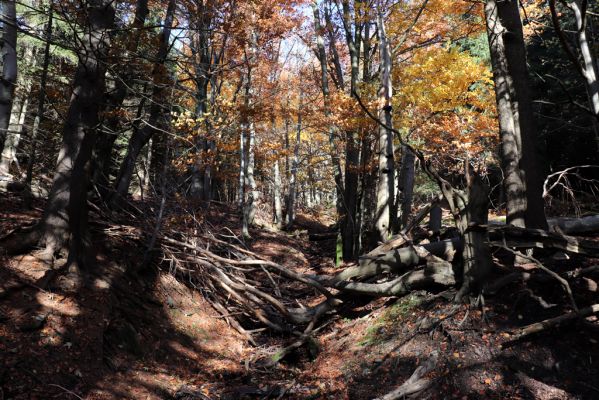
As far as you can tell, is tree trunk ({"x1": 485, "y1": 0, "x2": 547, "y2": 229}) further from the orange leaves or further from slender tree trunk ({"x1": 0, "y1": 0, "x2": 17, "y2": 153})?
slender tree trunk ({"x1": 0, "y1": 0, "x2": 17, "y2": 153})

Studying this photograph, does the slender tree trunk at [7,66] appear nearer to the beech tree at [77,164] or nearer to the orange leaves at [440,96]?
the beech tree at [77,164]

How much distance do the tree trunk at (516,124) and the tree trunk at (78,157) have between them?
6.65 m

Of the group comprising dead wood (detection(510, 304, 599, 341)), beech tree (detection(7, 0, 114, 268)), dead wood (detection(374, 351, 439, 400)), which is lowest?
dead wood (detection(374, 351, 439, 400))

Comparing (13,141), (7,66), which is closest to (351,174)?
(7,66)

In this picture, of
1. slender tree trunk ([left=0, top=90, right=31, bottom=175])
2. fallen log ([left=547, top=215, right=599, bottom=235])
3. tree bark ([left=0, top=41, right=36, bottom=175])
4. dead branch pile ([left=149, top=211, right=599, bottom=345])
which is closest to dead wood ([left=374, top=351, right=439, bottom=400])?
dead branch pile ([left=149, top=211, right=599, bottom=345])

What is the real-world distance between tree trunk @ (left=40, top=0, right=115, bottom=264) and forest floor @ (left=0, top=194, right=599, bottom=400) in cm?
49

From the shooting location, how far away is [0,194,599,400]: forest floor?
466 centimetres

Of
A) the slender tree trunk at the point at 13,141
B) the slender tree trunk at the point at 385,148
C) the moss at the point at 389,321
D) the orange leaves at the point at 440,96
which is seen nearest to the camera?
the moss at the point at 389,321

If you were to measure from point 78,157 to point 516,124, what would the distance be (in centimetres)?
742

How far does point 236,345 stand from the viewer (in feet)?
26.1

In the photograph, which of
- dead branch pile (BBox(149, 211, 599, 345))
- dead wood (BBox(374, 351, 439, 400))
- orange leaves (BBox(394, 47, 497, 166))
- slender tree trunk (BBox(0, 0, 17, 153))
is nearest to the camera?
dead wood (BBox(374, 351, 439, 400))

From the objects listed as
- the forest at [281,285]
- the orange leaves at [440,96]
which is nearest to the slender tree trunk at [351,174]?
the orange leaves at [440,96]

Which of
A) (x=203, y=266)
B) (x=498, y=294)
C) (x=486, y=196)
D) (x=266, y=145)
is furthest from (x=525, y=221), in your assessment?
(x=266, y=145)

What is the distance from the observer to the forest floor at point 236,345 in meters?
4.66
